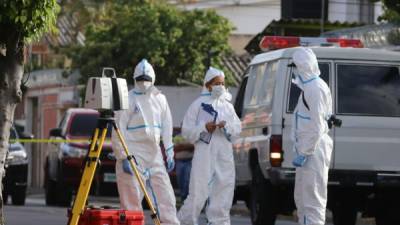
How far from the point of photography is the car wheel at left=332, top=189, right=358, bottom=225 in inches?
674

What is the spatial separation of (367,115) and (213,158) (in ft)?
7.38

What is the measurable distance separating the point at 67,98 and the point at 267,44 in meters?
29.9

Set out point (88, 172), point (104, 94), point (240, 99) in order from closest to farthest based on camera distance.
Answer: point (88, 172) → point (104, 94) → point (240, 99)

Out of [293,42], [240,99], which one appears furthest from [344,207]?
[293,42]

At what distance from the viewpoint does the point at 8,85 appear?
13.2 metres

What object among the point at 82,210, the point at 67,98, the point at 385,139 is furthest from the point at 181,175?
the point at 67,98

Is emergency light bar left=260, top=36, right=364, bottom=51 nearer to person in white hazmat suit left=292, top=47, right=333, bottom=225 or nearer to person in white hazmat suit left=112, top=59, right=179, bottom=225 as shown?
person in white hazmat suit left=112, top=59, right=179, bottom=225

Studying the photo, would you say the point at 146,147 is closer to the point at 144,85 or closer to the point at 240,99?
the point at 144,85

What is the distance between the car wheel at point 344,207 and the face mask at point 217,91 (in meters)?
2.34

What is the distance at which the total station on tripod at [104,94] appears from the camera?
40.7 feet

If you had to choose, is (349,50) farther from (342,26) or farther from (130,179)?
(342,26)

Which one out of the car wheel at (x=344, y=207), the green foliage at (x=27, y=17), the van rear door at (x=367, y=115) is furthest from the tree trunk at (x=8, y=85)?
the car wheel at (x=344, y=207)

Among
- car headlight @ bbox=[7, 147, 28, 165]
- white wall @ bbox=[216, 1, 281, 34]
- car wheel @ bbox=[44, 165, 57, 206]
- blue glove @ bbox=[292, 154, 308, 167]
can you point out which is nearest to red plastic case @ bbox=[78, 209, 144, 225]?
blue glove @ bbox=[292, 154, 308, 167]

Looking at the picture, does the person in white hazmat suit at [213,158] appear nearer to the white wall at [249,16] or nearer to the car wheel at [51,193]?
the car wheel at [51,193]
